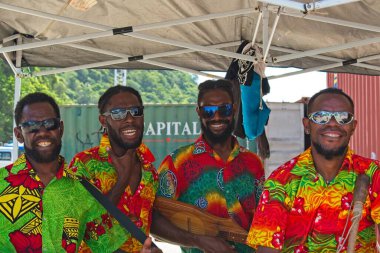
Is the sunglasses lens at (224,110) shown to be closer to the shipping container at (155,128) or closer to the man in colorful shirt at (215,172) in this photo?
the man in colorful shirt at (215,172)

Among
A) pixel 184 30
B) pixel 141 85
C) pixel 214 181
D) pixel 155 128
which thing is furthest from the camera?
pixel 141 85

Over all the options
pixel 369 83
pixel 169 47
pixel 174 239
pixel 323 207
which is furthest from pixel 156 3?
pixel 369 83

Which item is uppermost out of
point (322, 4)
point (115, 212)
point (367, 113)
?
point (322, 4)

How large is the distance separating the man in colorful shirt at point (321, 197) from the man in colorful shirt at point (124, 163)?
2.50ft

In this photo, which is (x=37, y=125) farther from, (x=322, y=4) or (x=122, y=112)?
(x=322, y=4)

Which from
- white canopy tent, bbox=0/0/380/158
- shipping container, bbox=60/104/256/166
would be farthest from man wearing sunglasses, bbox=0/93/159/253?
shipping container, bbox=60/104/256/166

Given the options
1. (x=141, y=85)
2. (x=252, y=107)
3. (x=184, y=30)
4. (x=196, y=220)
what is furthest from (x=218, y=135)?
(x=141, y=85)

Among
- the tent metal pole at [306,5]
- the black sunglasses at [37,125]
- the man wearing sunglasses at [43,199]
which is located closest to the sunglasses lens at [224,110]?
the tent metal pole at [306,5]

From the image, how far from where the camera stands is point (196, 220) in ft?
11.6

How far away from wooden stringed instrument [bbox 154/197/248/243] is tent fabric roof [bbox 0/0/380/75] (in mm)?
1127

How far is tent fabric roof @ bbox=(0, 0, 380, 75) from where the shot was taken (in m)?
4.23

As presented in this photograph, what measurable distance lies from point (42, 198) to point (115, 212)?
0.32 metres

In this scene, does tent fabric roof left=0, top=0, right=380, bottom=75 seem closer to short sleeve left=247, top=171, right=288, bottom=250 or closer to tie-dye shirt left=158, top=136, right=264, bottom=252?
tie-dye shirt left=158, top=136, right=264, bottom=252

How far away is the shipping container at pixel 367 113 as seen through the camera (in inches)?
390
